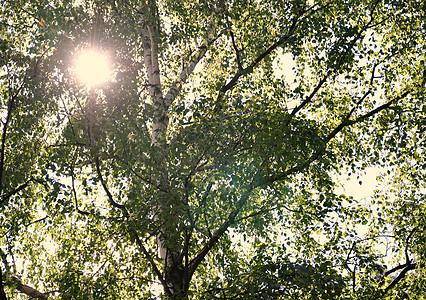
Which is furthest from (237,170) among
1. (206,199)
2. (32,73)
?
(32,73)

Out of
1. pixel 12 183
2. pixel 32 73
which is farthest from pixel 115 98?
pixel 12 183

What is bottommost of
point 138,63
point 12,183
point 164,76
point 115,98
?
point 12,183

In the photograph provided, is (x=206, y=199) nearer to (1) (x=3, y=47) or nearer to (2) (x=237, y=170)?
(2) (x=237, y=170)

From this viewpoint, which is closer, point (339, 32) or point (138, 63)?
point (339, 32)

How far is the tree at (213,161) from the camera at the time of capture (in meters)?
7.25

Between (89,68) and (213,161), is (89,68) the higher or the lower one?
the higher one

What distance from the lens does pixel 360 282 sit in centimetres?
800

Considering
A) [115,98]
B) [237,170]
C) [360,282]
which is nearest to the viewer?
[237,170]

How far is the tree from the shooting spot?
7.25 metres

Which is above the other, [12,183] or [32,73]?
[32,73]

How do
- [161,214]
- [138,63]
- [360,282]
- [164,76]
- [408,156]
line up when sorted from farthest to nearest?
1. [164,76]
2. [138,63]
3. [408,156]
4. [360,282]
5. [161,214]

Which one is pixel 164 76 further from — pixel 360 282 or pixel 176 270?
pixel 360 282

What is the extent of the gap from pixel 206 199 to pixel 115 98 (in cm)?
306

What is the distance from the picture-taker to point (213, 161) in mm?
7543
